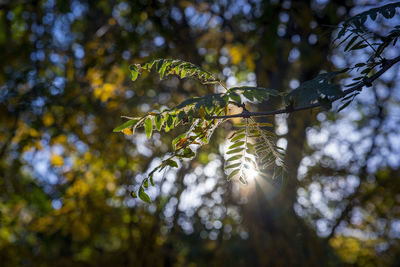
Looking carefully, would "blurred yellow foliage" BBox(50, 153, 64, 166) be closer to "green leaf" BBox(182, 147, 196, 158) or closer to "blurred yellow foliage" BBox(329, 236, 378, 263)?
"green leaf" BBox(182, 147, 196, 158)

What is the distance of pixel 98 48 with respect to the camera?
414 cm

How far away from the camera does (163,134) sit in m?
3.15

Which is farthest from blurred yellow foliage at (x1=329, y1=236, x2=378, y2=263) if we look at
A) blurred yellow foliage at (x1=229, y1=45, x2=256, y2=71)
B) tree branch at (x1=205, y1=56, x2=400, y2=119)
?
tree branch at (x1=205, y1=56, x2=400, y2=119)

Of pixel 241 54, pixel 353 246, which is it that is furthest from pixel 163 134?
pixel 353 246

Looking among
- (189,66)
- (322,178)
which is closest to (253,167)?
(189,66)

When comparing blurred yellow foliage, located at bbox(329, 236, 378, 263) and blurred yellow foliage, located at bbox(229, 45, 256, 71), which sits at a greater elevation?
blurred yellow foliage, located at bbox(229, 45, 256, 71)

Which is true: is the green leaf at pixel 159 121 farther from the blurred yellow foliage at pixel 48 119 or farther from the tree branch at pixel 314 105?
the blurred yellow foliage at pixel 48 119

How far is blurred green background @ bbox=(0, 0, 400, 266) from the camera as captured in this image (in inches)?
143

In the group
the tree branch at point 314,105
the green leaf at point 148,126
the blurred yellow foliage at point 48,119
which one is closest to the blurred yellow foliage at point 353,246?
the blurred yellow foliage at point 48,119

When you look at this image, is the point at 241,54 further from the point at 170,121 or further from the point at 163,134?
the point at 170,121

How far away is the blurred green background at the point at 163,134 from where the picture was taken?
3621mm

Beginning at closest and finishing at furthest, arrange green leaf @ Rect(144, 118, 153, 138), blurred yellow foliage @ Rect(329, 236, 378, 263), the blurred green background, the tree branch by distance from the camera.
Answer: the tree branch, green leaf @ Rect(144, 118, 153, 138), the blurred green background, blurred yellow foliage @ Rect(329, 236, 378, 263)

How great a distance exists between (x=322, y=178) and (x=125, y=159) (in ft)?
9.96

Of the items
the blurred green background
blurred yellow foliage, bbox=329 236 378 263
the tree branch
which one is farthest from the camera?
blurred yellow foliage, bbox=329 236 378 263
